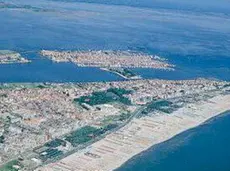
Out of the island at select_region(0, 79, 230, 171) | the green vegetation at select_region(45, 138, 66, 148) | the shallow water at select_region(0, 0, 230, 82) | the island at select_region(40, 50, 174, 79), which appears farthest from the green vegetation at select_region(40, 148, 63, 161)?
the island at select_region(40, 50, 174, 79)

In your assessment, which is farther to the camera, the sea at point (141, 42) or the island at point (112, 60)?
the island at point (112, 60)

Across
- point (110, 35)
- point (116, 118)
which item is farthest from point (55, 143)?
point (110, 35)

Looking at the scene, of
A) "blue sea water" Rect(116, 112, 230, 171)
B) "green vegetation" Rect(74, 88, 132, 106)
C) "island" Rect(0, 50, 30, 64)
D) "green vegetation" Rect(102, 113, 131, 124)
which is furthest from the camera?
"island" Rect(0, 50, 30, 64)

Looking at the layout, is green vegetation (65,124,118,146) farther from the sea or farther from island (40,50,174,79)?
island (40,50,174,79)

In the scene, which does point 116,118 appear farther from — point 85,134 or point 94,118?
point 85,134

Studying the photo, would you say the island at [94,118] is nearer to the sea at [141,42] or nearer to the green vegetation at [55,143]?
the green vegetation at [55,143]

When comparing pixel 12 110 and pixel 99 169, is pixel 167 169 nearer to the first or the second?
pixel 99 169

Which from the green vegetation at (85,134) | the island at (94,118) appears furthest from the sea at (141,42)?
the green vegetation at (85,134)
